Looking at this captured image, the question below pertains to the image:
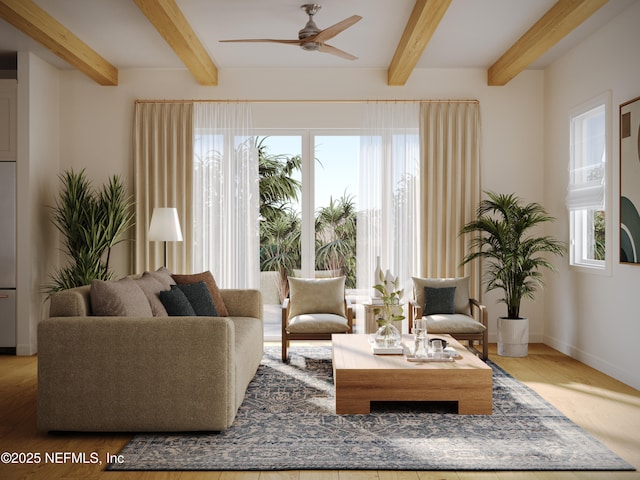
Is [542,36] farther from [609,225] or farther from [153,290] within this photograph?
[153,290]

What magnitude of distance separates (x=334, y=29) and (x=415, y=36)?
40.7 inches

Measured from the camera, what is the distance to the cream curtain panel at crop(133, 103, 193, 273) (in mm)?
6352

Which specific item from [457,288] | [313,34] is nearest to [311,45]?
[313,34]

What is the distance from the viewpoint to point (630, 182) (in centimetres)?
454

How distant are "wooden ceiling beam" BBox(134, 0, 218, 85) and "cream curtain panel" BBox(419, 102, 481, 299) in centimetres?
239

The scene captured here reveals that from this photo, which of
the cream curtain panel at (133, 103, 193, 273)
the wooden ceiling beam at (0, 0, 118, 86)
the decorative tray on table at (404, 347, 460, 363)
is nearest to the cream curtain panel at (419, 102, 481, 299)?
the decorative tray on table at (404, 347, 460, 363)

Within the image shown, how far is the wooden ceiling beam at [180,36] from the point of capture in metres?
4.32

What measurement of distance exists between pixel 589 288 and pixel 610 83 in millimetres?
1840

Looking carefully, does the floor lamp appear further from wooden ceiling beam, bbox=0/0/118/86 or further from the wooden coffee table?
the wooden coffee table

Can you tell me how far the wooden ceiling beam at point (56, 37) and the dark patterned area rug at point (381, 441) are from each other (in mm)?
3332

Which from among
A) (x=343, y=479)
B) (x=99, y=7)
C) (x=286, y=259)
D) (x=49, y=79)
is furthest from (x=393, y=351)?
(x=49, y=79)

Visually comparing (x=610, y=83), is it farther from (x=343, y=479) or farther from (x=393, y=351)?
(x=343, y=479)
